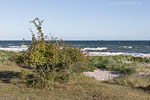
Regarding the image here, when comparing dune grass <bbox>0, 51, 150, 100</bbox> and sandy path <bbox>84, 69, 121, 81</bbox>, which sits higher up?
dune grass <bbox>0, 51, 150, 100</bbox>

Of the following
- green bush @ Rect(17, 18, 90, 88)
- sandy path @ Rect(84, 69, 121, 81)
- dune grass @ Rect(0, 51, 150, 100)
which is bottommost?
sandy path @ Rect(84, 69, 121, 81)

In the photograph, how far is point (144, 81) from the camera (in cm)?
1134

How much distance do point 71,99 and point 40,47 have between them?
217 cm

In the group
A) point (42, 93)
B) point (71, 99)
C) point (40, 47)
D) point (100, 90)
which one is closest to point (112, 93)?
point (100, 90)

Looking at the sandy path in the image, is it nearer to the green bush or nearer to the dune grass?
the dune grass

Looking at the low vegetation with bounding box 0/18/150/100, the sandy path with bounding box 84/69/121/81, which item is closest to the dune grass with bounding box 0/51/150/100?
the low vegetation with bounding box 0/18/150/100

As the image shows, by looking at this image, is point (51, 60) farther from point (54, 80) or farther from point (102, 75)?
point (102, 75)

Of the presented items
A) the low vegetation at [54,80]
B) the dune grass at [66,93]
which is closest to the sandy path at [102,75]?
the low vegetation at [54,80]

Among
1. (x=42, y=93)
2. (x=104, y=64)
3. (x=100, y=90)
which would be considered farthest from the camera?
(x=104, y=64)

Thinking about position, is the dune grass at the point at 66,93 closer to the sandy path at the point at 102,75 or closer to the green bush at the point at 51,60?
the green bush at the point at 51,60

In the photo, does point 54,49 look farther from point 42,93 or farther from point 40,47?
point 42,93

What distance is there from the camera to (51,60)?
28.0 feet

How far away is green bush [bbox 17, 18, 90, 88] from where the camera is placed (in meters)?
8.50

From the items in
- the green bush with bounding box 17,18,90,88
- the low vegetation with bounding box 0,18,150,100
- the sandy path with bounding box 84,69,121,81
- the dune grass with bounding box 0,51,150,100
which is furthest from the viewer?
the sandy path with bounding box 84,69,121,81
